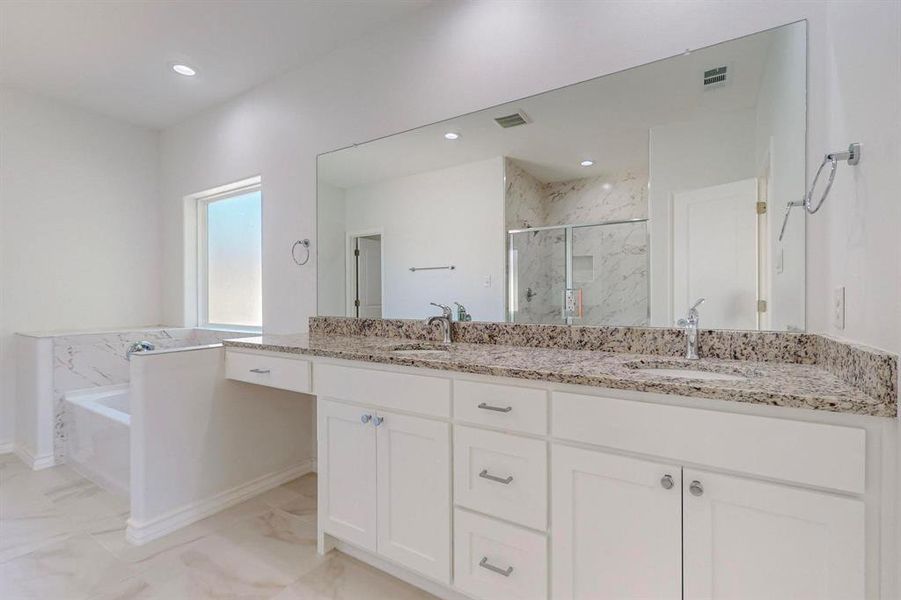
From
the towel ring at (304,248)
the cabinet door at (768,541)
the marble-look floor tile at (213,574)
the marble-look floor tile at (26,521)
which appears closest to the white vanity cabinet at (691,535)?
the cabinet door at (768,541)

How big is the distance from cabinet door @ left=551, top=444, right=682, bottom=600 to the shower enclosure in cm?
71

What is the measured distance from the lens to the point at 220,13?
2277 mm

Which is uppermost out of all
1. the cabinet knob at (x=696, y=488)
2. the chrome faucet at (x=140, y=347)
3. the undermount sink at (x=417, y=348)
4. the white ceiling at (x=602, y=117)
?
the white ceiling at (x=602, y=117)

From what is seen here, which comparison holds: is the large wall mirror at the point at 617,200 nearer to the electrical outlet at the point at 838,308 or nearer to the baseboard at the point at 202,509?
the electrical outlet at the point at 838,308

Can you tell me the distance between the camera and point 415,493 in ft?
4.98

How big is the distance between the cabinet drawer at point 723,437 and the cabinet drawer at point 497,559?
36cm

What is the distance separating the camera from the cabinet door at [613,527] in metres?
1.08

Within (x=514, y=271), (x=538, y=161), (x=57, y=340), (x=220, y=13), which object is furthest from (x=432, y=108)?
(x=57, y=340)

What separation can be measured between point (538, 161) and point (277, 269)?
1.89 meters

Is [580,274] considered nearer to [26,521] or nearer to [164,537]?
[164,537]

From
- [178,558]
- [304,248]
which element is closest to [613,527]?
[178,558]

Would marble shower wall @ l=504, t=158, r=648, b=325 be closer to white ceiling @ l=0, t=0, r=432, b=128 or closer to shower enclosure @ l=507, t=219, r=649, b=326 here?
shower enclosure @ l=507, t=219, r=649, b=326

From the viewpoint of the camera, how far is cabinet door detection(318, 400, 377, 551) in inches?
64.8

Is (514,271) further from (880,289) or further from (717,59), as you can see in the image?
(880,289)
